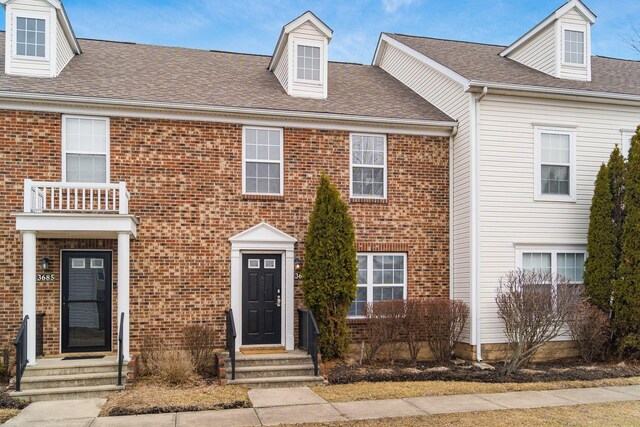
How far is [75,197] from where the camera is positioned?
35.6ft

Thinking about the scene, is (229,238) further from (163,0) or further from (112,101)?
(163,0)

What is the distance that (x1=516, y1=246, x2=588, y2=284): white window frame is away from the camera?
13297 millimetres

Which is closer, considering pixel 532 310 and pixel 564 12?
pixel 532 310

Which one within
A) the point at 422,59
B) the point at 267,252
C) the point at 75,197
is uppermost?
the point at 422,59

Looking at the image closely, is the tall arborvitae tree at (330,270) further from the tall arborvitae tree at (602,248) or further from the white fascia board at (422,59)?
the tall arborvitae tree at (602,248)

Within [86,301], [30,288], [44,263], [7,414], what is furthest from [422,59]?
[7,414]

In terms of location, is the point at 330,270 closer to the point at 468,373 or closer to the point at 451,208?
the point at 468,373

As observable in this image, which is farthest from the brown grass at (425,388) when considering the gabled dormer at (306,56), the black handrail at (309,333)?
the gabled dormer at (306,56)

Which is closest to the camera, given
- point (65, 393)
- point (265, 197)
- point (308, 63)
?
point (65, 393)

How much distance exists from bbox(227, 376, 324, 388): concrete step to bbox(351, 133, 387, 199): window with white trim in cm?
437

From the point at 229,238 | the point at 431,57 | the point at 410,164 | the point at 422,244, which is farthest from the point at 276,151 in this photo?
the point at 431,57

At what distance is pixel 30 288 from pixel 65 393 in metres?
2.01

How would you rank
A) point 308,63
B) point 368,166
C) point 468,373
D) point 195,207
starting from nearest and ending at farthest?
point 468,373 < point 195,207 < point 368,166 < point 308,63

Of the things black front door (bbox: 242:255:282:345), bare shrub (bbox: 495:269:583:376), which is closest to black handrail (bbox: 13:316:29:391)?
black front door (bbox: 242:255:282:345)
